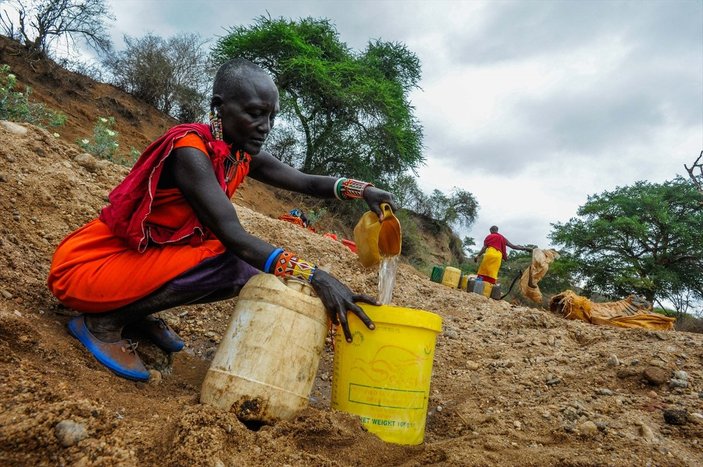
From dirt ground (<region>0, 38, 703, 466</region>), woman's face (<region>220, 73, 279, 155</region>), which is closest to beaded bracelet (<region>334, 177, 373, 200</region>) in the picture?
woman's face (<region>220, 73, 279, 155</region>)

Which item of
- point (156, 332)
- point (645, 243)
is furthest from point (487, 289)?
point (645, 243)

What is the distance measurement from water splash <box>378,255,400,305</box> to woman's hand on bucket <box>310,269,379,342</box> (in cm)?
31

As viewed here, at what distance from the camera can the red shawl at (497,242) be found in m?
9.52

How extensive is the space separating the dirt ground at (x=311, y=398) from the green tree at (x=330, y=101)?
11.2 m

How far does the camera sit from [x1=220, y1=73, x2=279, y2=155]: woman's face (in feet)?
6.39

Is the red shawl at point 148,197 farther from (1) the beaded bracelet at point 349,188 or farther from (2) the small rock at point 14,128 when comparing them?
(2) the small rock at point 14,128

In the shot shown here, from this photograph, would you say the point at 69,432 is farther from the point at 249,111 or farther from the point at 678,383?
the point at 678,383

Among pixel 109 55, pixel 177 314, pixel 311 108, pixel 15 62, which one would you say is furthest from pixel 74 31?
pixel 177 314

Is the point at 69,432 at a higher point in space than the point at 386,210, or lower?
lower

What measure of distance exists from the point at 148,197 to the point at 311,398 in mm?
1205

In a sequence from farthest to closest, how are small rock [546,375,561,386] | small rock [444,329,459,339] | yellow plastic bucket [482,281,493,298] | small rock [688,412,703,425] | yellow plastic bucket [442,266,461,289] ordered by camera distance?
yellow plastic bucket [442,266,461,289] → yellow plastic bucket [482,281,493,298] → small rock [444,329,459,339] → small rock [546,375,561,386] → small rock [688,412,703,425]

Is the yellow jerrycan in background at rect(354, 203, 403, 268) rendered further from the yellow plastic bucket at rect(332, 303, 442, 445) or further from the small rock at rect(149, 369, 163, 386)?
the small rock at rect(149, 369, 163, 386)

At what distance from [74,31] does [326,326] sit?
38.3 feet

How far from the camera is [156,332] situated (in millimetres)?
2215
